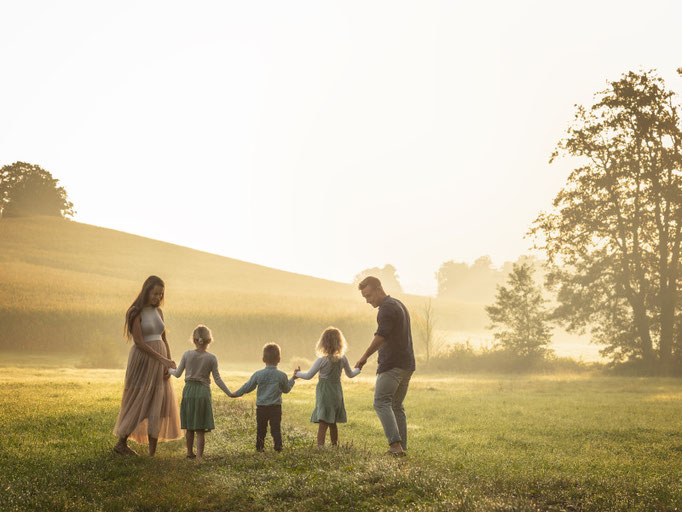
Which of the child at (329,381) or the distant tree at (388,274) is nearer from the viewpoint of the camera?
the child at (329,381)

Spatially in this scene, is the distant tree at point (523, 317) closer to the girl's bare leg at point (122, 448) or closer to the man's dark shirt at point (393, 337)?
the man's dark shirt at point (393, 337)

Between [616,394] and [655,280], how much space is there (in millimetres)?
16726

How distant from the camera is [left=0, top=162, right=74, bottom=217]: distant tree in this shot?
97562mm

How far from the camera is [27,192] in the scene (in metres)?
99.4

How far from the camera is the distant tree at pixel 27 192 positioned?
97562mm

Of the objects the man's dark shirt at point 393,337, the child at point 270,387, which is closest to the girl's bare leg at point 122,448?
the child at point 270,387

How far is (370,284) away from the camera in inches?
431

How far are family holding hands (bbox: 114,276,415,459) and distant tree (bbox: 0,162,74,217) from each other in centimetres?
9699

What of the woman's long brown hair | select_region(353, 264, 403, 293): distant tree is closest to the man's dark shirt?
the woman's long brown hair

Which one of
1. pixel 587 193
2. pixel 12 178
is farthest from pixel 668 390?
pixel 12 178

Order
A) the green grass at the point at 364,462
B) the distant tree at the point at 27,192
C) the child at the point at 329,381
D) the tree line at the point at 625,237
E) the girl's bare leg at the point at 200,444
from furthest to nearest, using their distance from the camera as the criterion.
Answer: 1. the distant tree at the point at 27,192
2. the tree line at the point at 625,237
3. the child at the point at 329,381
4. the girl's bare leg at the point at 200,444
5. the green grass at the point at 364,462

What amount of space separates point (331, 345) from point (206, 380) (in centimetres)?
237

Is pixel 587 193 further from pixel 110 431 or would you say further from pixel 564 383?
pixel 110 431

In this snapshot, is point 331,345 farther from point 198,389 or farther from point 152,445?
point 152,445
